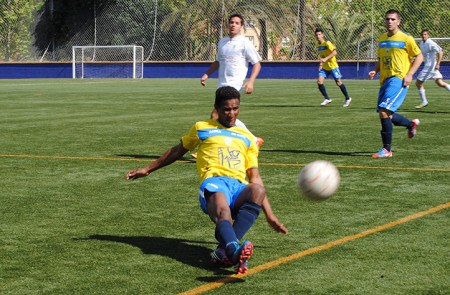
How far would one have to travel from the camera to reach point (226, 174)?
6582mm

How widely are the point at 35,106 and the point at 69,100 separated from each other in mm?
3151

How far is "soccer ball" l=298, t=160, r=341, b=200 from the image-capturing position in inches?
257

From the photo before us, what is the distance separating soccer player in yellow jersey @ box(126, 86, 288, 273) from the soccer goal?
4863cm

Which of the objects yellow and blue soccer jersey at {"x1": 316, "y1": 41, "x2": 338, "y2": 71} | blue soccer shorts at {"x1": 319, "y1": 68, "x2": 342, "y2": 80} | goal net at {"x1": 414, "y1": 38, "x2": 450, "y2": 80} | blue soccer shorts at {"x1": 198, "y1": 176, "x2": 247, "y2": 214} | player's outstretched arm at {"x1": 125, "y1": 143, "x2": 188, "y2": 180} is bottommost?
goal net at {"x1": 414, "y1": 38, "x2": 450, "y2": 80}

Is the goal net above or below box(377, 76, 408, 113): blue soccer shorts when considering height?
below

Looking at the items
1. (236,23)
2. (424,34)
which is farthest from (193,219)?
(424,34)

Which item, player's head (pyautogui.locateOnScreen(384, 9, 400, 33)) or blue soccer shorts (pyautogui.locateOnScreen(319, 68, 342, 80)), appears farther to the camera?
blue soccer shorts (pyautogui.locateOnScreen(319, 68, 342, 80))

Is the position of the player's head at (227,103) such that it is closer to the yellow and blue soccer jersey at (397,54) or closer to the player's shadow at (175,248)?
the player's shadow at (175,248)

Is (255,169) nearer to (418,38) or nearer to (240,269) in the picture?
(240,269)

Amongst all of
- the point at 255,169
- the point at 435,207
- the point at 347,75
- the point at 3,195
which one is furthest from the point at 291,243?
the point at 347,75

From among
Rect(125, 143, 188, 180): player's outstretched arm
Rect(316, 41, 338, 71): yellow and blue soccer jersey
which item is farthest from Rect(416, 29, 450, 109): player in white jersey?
Rect(125, 143, 188, 180): player's outstretched arm

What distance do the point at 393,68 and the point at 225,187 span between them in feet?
24.5

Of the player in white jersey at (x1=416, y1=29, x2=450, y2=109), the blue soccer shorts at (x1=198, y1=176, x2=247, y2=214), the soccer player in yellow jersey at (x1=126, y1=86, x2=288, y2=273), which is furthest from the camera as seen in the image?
the player in white jersey at (x1=416, y1=29, x2=450, y2=109)

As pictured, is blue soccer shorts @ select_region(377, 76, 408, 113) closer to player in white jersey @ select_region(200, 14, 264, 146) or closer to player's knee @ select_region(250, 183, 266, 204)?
player in white jersey @ select_region(200, 14, 264, 146)
